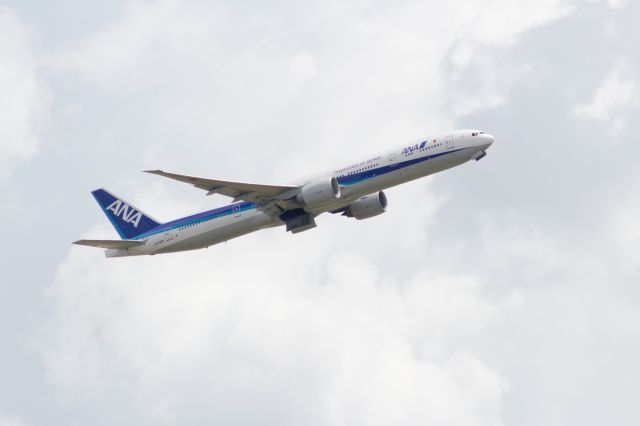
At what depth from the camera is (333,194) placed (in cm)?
7156

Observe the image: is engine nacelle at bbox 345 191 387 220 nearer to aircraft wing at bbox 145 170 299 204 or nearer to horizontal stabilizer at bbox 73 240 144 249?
aircraft wing at bbox 145 170 299 204

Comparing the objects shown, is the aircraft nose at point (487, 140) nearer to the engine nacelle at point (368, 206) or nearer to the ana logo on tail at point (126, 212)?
the engine nacelle at point (368, 206)

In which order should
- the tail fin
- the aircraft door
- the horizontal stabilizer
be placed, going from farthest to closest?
the tail fin → the horizontal stabilizer → the aircraft door

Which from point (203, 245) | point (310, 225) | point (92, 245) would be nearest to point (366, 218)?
point (310, 225)

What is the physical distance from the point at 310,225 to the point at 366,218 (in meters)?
6.42

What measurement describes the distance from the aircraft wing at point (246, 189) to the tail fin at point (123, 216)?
1069 cm

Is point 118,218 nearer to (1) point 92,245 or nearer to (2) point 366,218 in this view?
(1) point 92,245

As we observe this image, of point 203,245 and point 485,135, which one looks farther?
point 203,245

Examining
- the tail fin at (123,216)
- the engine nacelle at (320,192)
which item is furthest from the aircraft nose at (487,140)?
the tail fin at (123,216)

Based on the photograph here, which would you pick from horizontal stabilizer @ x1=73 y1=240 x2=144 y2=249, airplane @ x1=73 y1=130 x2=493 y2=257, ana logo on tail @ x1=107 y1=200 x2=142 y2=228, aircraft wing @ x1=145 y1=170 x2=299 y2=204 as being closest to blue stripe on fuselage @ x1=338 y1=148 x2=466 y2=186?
airplane @ x1=73 y1=130 x2=493 y2=257

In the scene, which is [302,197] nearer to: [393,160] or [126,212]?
[393,160]

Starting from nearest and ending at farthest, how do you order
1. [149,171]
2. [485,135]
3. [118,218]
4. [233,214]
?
1. [149,171]
2. [485,135]
3. [233,214]
4. [118,218]

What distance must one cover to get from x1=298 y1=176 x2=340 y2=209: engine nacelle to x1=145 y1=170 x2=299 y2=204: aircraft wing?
1.22 meters

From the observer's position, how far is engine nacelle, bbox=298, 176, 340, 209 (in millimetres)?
71562
